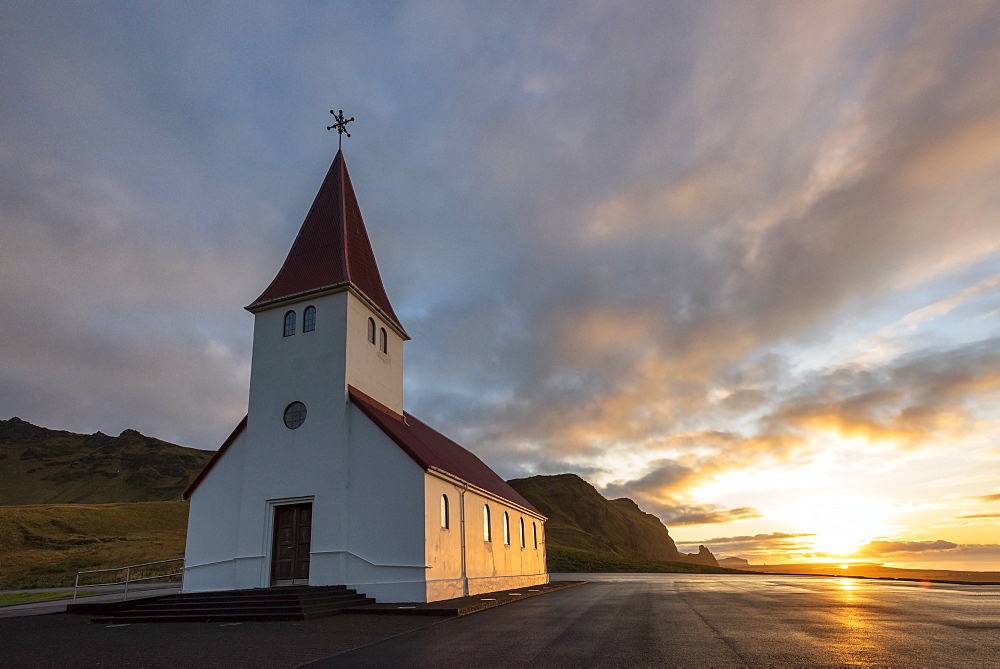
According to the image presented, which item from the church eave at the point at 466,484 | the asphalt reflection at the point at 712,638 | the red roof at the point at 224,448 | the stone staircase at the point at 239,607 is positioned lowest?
the asphalt reflection at the point at 712,638

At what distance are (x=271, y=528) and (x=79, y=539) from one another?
2431 inches

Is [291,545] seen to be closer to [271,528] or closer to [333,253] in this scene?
[271,528]

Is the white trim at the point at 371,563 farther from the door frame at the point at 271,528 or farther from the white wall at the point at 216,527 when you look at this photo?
the white wall at the point at 216,527

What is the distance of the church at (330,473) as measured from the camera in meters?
18.0

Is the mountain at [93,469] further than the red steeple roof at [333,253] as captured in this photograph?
Yes

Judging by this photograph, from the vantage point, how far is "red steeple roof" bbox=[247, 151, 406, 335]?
858 inches

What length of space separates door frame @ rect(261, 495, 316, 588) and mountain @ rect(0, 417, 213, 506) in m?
162

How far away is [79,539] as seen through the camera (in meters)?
64.4

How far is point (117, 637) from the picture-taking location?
11.7m

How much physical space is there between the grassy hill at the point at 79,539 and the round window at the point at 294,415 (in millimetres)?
29601

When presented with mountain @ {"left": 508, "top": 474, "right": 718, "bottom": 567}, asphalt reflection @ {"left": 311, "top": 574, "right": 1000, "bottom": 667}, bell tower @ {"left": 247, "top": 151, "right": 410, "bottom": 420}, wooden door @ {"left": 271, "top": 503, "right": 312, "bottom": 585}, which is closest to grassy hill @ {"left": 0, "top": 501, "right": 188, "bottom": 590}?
wooden door @ {"left": 271, "top": 503, "right": 312, "bottom": 585}

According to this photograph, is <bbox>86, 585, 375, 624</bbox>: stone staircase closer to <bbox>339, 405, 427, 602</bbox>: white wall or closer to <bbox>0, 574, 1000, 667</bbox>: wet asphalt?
<bbox>0, 574, 1000, 667</bbox>: wet asphalt

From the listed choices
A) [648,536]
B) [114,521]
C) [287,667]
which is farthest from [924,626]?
[648,536]

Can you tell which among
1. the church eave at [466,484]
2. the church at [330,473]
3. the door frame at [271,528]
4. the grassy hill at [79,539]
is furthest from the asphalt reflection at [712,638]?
the grassy hill at [79,539]
